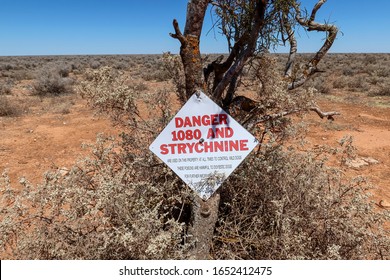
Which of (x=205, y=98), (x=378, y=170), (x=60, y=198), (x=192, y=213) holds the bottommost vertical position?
(x=378, y=170)

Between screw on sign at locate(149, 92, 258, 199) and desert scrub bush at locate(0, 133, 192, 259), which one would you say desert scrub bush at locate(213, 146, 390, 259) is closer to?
screw on sign at locate(149, 92, 258, 199)

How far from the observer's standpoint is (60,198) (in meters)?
2.56

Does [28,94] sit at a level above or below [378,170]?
above

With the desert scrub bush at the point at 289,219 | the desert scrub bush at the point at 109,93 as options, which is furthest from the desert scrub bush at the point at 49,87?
the desert scrub bush at the point at 289,219

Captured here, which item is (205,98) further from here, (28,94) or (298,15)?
(28,94)

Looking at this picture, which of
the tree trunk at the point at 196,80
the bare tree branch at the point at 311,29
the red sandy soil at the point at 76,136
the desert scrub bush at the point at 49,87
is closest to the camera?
the tree trunk at the point at 196,80

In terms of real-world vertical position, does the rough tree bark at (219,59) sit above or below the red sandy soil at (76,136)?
above

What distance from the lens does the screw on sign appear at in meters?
2.32

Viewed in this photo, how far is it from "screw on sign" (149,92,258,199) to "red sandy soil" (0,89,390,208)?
95.0 inches

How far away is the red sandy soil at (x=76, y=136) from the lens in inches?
227

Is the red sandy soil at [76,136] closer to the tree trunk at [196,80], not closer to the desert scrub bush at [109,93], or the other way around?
the desert scrub bush at [109,93]

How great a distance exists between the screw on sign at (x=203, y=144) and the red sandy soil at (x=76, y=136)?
95.0 inches

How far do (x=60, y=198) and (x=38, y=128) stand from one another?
671cm
